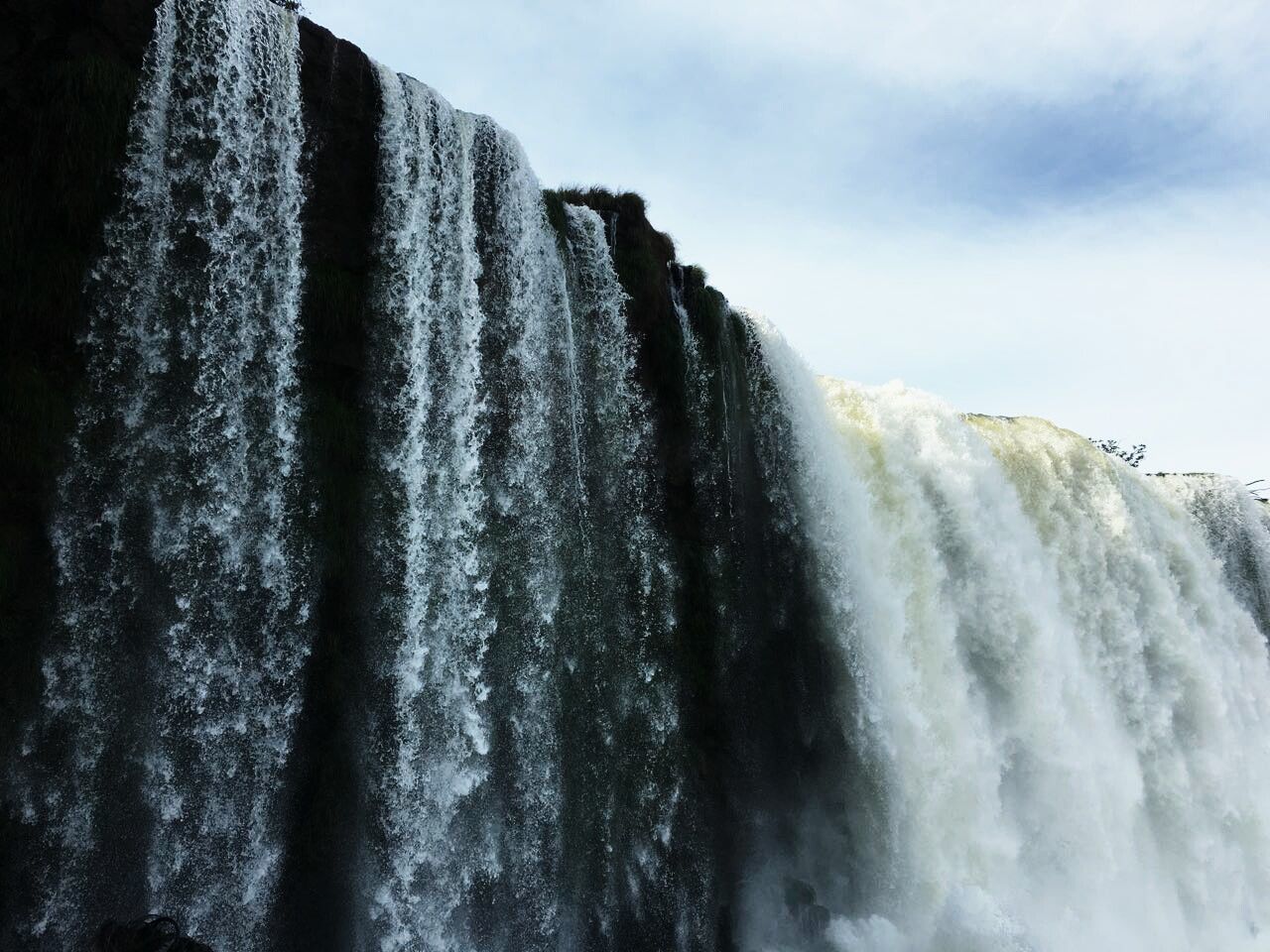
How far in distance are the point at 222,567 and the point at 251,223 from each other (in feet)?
10.0

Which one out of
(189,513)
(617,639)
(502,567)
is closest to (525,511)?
(502,567)

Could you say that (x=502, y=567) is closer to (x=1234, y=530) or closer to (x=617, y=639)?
(x=617, y=639)

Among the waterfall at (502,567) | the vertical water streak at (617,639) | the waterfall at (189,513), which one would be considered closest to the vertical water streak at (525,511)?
the waterfall at (502,567)

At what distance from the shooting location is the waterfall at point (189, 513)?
→ 7.22m

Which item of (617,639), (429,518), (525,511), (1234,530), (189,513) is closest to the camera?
(189,513)

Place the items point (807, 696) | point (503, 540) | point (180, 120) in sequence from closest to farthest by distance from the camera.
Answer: point (180, 120) < point (503, 540) < point (807, 696)

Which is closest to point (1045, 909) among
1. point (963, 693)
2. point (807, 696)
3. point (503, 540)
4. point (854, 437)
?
point (963, 693)

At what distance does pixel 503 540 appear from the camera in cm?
964

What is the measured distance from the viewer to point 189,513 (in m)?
7.70

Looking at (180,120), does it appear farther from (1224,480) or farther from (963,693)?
(1224,480)

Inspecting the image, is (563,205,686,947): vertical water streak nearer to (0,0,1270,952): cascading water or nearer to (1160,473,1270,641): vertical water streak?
(0,0,1270,952): cascading water

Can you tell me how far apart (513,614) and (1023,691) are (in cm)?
907

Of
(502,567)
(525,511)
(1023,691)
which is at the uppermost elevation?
(525,511)

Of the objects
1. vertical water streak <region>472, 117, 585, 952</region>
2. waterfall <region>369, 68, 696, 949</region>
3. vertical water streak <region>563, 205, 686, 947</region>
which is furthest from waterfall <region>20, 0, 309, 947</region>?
vertical water streak <region>563, 205, 686, 947</region>
